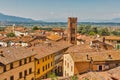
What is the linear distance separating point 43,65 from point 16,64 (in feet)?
42.7

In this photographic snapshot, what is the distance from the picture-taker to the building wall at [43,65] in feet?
183

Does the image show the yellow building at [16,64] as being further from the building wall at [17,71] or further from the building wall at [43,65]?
the building wall at [43,65]

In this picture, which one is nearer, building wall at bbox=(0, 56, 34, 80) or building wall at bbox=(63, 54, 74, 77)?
building wall at bbox=(0, 56, 34, 80)

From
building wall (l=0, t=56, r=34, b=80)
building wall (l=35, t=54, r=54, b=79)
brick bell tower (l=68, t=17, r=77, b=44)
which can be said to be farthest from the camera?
brick bell tower (l=68, t=17, r=77, b=44)

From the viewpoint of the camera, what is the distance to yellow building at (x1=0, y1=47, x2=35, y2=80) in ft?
142

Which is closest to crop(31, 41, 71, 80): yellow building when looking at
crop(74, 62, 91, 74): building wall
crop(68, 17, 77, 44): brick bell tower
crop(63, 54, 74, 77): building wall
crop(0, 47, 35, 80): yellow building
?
crop(0, 47, 35, 80): yellow building

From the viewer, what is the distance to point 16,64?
153 ft

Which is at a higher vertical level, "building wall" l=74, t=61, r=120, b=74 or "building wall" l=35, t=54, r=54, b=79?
"building wall" l=74, t=61, r=120, b=74

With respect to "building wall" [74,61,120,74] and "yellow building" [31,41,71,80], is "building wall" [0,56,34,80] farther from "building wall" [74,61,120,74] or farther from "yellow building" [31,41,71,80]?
"building wall" [74,61,120,74]

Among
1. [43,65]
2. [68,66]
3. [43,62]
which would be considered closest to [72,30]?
[43,62]

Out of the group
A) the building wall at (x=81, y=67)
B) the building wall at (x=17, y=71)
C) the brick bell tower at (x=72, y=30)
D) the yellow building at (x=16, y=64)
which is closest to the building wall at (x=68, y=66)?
the building wall at (x=81, y=67)

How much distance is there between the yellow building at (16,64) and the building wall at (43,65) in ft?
8.25

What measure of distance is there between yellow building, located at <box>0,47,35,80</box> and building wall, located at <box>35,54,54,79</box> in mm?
2516

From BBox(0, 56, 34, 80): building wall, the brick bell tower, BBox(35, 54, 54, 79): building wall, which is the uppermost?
the brick bell tower
